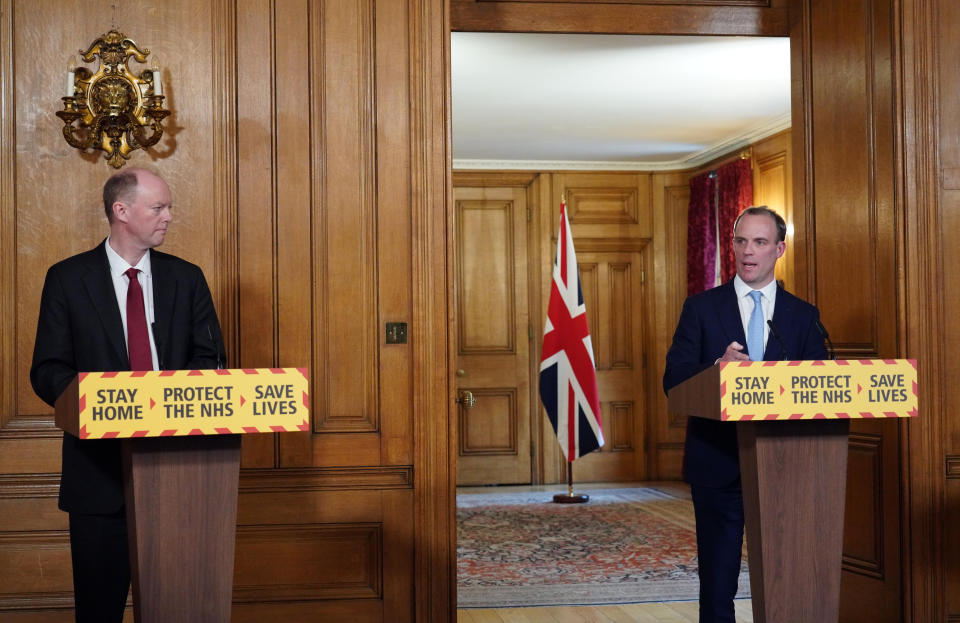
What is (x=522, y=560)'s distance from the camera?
220 inches

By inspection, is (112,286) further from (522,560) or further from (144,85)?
(522,560)

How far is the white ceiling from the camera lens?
221 inches

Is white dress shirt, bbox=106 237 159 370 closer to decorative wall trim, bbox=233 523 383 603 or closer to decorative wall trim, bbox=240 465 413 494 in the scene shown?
decorative wall trim, bbox=240 465 413 494

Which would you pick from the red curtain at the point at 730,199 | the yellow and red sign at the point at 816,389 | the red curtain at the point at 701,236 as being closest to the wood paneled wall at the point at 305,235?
the yellow and red sign at the point at 816,389

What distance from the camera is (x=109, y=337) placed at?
8.43ft

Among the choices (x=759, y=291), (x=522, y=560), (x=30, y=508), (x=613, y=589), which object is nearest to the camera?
(x=759, y=291)

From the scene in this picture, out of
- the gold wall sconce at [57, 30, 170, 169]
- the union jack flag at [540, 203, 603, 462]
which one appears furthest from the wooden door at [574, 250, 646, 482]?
the gold wall sconce at [57, 30, 170, 169]

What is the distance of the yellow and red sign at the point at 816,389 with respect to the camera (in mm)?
2236

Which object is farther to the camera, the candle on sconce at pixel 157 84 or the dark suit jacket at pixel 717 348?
the candle on sconce at pixel 157 84

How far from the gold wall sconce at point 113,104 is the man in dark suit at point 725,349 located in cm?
194

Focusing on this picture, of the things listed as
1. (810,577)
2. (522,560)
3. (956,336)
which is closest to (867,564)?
(956,336)

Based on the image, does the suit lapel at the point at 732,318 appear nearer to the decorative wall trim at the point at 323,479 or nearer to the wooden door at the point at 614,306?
the decorative wall trim at the point at 323,479

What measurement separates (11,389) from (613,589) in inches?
111

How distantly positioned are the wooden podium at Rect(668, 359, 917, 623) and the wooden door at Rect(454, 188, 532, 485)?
6.50m
